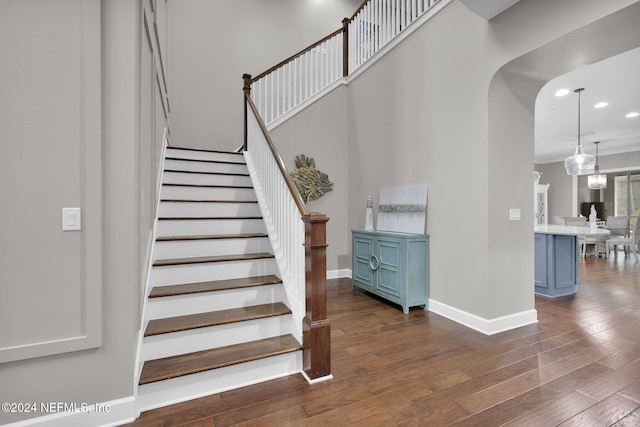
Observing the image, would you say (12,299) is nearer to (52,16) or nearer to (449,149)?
(52,16)

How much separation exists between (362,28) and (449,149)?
2.89 meters

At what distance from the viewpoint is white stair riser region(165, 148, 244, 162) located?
13.6ft

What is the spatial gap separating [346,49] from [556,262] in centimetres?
436

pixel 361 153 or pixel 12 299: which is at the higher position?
pixel 361 153

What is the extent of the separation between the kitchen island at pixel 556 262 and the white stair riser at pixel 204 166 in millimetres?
4002

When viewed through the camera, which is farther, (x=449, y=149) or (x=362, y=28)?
(x=362, y=28)

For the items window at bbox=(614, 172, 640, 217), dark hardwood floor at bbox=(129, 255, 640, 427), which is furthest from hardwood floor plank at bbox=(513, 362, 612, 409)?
window at bbox=(614, 172, 640, 217)

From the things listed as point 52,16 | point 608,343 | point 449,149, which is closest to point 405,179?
point 449,149

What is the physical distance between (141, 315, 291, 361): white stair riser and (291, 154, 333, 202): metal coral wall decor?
2577 mm

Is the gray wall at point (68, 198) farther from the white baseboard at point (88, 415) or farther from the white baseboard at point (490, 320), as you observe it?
the white baseboard at point (490, 320)

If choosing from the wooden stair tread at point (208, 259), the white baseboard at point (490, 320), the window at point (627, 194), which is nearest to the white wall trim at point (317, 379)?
the wooden stair tread at point (208, 259)

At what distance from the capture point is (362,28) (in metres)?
4.83

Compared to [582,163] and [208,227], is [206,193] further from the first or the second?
[582,163]

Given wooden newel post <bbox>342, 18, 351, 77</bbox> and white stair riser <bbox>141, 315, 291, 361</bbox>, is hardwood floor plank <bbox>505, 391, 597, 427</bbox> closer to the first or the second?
white stair riser <bbox>141, 315, 291, 361</bbox>
